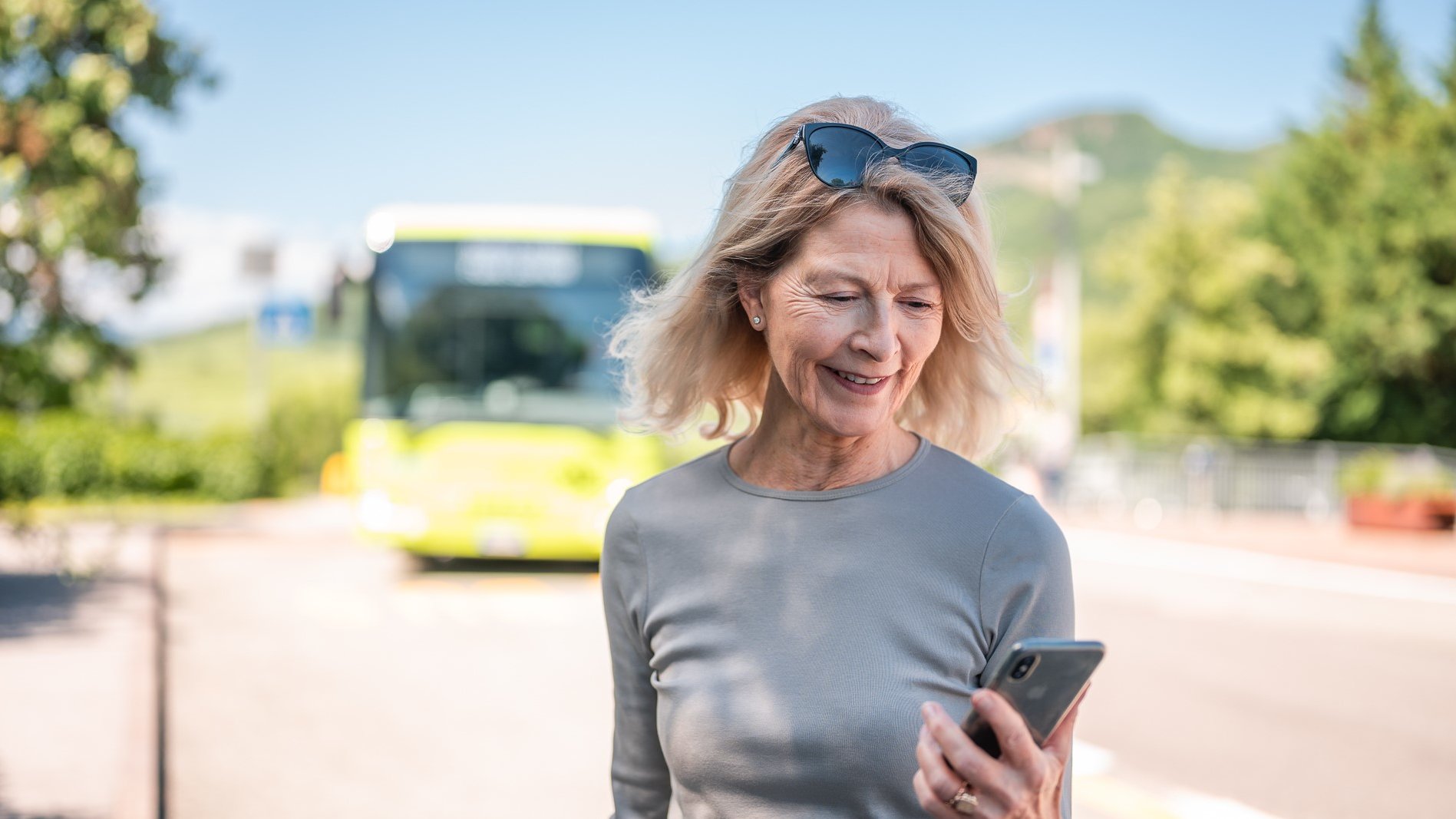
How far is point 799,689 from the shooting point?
2047 mm

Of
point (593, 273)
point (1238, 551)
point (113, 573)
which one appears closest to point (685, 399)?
point (593, 273)

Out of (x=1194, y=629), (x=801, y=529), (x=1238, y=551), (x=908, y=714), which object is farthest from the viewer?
(x=1238, y=551)

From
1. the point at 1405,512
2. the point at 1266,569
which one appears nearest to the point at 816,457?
the point at 1266,569

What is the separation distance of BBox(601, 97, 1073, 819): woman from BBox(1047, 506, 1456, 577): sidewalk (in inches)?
642

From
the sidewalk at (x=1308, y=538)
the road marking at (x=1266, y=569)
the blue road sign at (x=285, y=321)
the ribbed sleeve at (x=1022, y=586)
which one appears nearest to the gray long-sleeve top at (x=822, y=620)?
the ribbed sleeve at (x=1022, y=586)

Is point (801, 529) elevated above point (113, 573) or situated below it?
above

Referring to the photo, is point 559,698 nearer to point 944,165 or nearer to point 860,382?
point 860,382

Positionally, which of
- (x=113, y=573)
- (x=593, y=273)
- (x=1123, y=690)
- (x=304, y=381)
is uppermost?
(x=593, y=273)

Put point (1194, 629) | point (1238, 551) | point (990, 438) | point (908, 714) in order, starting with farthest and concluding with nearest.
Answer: point (1238, 551)
point (1194, 629)
point (990, 438)
point (908, 714)

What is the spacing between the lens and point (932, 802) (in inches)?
67.4

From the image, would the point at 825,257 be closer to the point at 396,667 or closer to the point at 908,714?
the point at 908,714

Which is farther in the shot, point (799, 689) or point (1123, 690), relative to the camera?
point (1123, 690)

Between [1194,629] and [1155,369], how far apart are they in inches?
1424

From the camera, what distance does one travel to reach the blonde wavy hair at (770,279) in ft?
7.03
